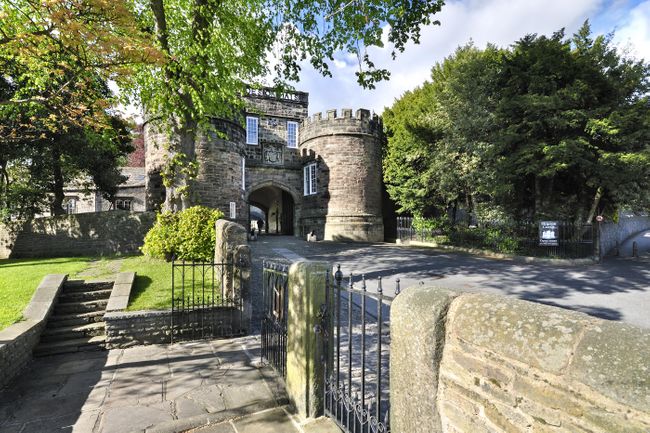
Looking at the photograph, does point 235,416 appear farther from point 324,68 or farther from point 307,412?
point 324,68

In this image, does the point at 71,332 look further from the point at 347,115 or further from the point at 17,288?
the point at 347,115

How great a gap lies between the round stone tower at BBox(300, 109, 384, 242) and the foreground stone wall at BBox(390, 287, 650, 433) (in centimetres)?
2099

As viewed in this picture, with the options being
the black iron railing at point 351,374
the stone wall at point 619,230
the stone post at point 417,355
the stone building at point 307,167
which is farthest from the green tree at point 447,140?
the stone post at point 417,355

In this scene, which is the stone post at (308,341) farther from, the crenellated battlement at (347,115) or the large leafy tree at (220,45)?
the crenellated battlement at (347,115)

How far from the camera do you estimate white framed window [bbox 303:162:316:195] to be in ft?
83.0

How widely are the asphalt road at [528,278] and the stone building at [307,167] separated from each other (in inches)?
274

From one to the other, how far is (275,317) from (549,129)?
53.8 feet

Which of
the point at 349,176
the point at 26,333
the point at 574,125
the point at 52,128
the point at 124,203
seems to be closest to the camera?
the point at 26,333

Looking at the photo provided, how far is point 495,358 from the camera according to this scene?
172 centimetres

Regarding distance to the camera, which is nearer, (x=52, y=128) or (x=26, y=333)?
(x=26, y=333)

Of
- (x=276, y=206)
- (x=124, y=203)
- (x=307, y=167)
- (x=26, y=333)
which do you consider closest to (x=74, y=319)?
(x=26, y=333)

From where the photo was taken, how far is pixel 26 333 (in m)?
5.45

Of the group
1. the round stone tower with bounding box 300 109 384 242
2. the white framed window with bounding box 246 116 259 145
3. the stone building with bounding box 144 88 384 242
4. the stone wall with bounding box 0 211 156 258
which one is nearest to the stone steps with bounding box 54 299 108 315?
the stone wall with bounding box 0 211 156 258

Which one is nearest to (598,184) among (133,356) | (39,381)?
(133,356)
